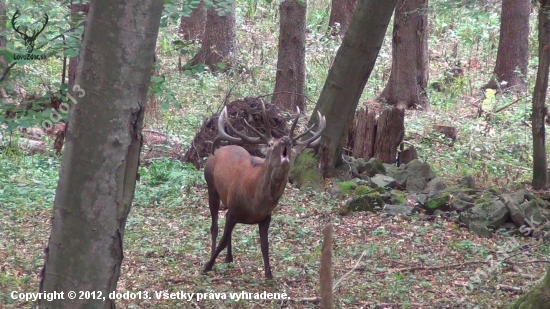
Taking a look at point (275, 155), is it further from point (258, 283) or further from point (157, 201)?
point (157, 201)

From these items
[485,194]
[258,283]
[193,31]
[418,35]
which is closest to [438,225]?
[485,194]

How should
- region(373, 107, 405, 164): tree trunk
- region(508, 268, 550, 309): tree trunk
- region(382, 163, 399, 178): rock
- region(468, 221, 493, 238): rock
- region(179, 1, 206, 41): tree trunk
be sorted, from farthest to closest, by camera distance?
region(179, 1, 206, 41): tree trunk → region(373, 107, 405, 164): tree trunk → region(382, 163, 399, 178): rock → region(468, 221, 493, 238): rock → region(508, 268, 550, 309): tree trunk

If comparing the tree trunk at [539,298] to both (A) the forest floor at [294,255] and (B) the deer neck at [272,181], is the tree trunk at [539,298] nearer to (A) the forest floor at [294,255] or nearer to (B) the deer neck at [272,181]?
(A) the forest floor at [294,255]

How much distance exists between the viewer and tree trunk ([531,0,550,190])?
9672 mm

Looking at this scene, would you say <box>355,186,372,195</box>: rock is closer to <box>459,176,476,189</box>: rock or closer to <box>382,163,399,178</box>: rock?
<box>382,163,399,178</box>: rock

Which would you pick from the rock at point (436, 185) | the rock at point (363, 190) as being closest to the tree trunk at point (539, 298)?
the rock at point (363, 190)

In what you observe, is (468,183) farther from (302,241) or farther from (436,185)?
(302,241)

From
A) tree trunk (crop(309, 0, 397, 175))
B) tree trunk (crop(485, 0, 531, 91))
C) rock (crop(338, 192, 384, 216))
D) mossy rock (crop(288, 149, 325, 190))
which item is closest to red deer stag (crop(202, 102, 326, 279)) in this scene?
rock (crop(338, 192, 384, 216))

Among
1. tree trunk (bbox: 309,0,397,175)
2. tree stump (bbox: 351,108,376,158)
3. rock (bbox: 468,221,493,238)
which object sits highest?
tree trunk (bbox: 309,0,397,175)

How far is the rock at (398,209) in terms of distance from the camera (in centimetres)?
950

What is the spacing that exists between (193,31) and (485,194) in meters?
13.6

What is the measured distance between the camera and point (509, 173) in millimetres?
12406

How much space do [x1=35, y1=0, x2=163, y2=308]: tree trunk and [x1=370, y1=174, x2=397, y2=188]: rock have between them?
23.2ft

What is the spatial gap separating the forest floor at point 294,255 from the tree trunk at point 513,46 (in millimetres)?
9896
